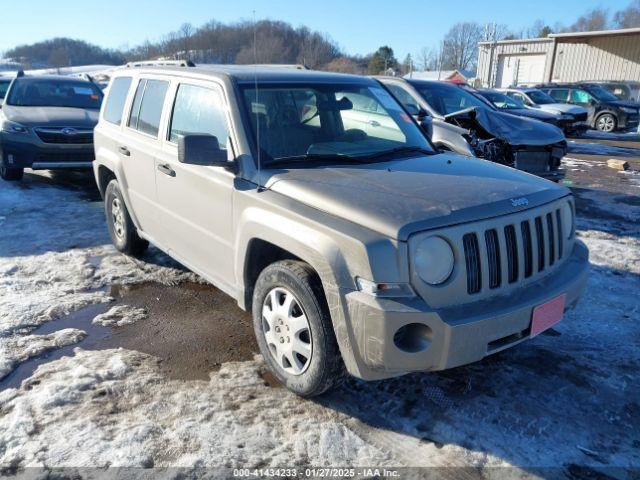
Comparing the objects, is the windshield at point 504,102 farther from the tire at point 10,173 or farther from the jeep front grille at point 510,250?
the jeep front grille at point 510,250

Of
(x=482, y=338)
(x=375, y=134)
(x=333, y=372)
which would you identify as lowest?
(x=333, y=372)

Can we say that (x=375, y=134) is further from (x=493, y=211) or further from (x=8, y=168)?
(x=8, y=168)

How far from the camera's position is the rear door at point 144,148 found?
448cm

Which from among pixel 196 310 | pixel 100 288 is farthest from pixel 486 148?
pixel 100 288

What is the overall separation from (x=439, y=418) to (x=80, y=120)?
26.7ft

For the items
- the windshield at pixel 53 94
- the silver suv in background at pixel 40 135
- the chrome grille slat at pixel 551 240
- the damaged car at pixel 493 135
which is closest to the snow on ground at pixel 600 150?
the damaged car at pixel 493 135

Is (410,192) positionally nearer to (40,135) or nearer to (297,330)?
(297,330)

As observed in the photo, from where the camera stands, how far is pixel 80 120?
897 centimetres

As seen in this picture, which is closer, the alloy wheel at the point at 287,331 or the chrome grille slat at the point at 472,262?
the chrome grille slat at the point at 472,262

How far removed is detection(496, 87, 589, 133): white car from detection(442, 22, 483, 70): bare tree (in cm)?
8479

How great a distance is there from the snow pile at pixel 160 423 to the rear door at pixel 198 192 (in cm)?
84

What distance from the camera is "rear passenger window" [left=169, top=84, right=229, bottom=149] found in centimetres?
374

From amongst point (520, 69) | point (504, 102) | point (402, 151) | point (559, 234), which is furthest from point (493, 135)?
point (520, 69)

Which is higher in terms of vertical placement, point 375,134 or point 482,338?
point 375,134
